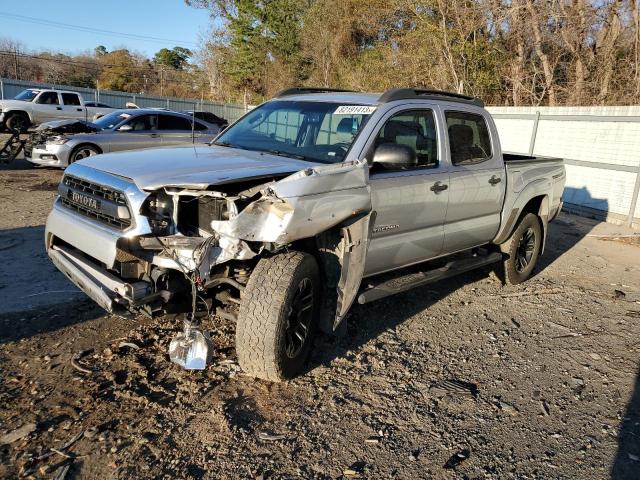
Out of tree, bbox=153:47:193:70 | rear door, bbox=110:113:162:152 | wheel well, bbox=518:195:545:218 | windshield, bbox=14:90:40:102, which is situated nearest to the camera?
wheel well, bbox=518:195:545:218

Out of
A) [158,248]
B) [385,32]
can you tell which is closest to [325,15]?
[385,32]

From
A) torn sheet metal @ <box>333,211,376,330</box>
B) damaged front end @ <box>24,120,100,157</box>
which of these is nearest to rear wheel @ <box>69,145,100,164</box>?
damaged front end @ <box>24,120,100,157</box>

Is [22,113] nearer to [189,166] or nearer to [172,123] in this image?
[172,123]

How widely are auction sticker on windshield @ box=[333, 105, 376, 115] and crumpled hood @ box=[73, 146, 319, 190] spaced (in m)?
0.72

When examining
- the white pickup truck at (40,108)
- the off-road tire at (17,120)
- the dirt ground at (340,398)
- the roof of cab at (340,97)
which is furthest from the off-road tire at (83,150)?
the off-road tire at (17,120)

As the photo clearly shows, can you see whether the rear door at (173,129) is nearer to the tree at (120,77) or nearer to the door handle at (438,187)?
the door handle at (438,187)

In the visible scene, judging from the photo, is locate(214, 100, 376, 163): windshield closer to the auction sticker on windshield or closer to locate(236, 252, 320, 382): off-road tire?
the auction sticker on windshield

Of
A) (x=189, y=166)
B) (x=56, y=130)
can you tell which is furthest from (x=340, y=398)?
(x=56, y=130)

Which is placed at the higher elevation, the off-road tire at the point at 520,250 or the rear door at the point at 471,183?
the rear door at the point at 471,183

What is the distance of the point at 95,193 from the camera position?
372 centimetres

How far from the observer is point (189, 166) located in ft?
11.9

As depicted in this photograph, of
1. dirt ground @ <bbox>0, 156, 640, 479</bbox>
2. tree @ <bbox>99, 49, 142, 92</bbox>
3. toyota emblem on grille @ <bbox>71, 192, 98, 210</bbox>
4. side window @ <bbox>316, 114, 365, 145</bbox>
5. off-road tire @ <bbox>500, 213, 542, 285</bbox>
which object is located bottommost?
dirt ground @ <bbox>0, 156, 640, 479</bbox>

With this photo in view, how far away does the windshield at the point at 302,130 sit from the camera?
4270 mm

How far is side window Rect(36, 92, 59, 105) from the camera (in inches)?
813
